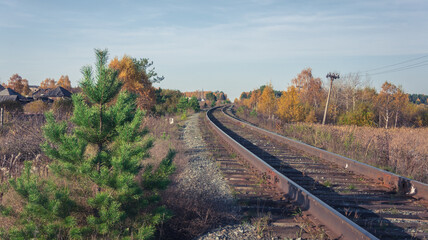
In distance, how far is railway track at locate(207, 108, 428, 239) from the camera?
4.23m

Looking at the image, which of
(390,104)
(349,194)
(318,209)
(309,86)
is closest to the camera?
(318,209)

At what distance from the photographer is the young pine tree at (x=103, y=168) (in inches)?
136

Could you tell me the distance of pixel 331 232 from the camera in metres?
4.14

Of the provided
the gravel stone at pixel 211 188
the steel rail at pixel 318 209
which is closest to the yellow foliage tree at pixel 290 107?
the gravel stone at pixel 211 188

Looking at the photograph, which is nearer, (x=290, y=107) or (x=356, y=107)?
(x=290, y=107)

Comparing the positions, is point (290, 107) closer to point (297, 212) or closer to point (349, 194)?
point (349, 194)

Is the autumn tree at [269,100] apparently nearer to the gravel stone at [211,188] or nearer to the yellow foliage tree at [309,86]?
the yellow foliage tree at [309,86]

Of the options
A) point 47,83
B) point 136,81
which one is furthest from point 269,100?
point 47,83

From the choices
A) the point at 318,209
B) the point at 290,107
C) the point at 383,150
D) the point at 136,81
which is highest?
the point at 136,81

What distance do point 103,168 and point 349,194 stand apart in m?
4.67

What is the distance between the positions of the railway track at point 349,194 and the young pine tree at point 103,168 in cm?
228

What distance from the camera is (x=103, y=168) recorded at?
3508mm

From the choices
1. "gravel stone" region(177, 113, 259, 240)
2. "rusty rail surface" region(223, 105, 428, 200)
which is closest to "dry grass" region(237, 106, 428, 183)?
"rusty rail surface" region(223, 105, 428, 200)

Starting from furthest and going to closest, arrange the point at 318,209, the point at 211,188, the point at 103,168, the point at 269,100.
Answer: the point at 269,100 → the point at 211,188 → the point at 318,209 → the point at 103,168
